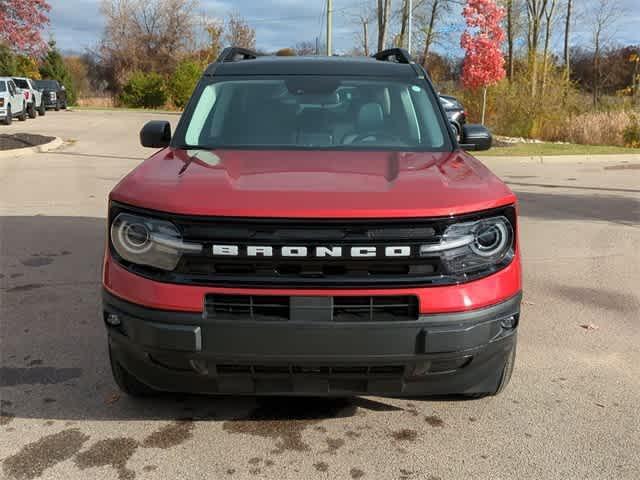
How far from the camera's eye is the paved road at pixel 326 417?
2807 millimetres

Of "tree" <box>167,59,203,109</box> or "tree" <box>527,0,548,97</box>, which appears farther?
"tree" <box>167,59,203,109</box>

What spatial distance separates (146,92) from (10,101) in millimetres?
26736

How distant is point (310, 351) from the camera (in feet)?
8.29

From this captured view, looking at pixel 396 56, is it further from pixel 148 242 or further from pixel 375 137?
pixel 148 242

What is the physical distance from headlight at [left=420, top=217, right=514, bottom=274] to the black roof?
71.6 inches

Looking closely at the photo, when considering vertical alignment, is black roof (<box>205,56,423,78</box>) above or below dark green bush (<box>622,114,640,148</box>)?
above

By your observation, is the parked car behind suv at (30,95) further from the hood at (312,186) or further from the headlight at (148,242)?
the headlight at (148,242)

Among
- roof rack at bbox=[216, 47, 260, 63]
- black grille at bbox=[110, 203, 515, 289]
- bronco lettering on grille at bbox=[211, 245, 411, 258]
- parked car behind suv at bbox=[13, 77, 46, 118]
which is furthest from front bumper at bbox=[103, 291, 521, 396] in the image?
parked car behind suv at bbox=[13, 77, 46, 118]

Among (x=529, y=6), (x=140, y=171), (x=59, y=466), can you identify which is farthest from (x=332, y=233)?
(x=529, y=6)

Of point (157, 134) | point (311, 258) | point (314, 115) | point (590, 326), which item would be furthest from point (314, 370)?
point (590, 326)

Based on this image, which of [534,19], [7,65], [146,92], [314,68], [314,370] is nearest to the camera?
[314,370]

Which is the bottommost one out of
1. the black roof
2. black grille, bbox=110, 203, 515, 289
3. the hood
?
black grille, bbox=110, 203, 515, 289

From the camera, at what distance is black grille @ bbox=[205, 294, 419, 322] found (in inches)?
99.9

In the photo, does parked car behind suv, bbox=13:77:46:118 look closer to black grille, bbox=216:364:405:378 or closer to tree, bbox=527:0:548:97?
tree, bbox=527:0:548:97
